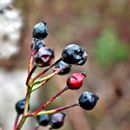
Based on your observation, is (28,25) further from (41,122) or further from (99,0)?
(41,122)

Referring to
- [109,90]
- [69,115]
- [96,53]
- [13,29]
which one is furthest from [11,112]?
[13,29]

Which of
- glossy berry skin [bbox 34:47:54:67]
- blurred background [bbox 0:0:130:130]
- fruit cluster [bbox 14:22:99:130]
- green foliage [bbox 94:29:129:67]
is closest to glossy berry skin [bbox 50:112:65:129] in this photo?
fruit cluster [bbox 14:22:99:130]

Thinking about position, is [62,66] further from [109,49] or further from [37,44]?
[109,49]

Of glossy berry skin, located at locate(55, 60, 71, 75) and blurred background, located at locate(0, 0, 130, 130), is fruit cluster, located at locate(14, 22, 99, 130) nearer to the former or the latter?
glossy berry skin, located at locate(55, 60, 71, 75)

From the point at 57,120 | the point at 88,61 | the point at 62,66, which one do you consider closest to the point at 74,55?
the point at 62,66

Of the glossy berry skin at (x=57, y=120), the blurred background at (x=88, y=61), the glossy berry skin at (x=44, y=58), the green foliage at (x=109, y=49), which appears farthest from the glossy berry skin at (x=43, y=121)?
the green foliage at (x=109, y=49)
